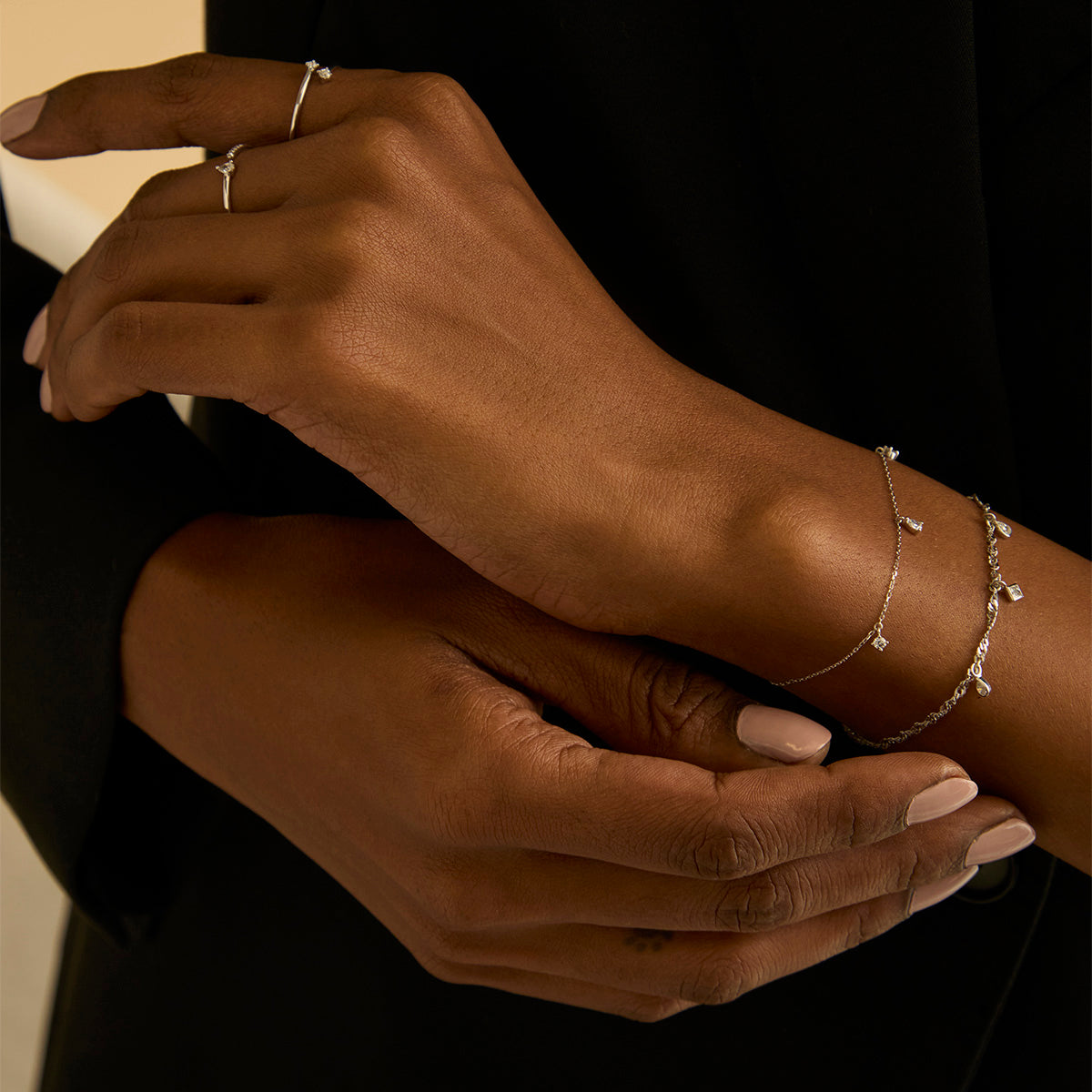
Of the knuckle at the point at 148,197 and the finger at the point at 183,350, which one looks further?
the knuckle at the point at 148,197

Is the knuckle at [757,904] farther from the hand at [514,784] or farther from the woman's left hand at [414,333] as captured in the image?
the woman's left hand at [414,333]

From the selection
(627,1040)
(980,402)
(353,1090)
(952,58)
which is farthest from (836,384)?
(353,1090)

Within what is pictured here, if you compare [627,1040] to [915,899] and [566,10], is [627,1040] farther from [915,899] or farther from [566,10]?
[566,10]

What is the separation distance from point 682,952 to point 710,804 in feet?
0.49

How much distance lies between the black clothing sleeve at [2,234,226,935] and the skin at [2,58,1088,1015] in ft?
0.44

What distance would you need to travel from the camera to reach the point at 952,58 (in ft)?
2.20

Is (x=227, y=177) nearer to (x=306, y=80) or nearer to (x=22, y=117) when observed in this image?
(x=306, y=80)

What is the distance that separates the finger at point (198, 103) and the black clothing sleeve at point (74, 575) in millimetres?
228

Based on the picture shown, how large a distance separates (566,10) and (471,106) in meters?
0.15

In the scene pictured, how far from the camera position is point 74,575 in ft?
2.58

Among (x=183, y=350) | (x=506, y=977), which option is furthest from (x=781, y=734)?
(x=183, y=350)

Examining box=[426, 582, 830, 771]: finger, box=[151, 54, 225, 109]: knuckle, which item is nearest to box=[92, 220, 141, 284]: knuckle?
box=[151, 54, 225, 109]: knuckle

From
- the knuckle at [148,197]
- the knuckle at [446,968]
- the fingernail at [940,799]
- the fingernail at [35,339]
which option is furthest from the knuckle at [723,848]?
the fingernail at [35,339]

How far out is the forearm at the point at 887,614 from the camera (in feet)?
2.01
